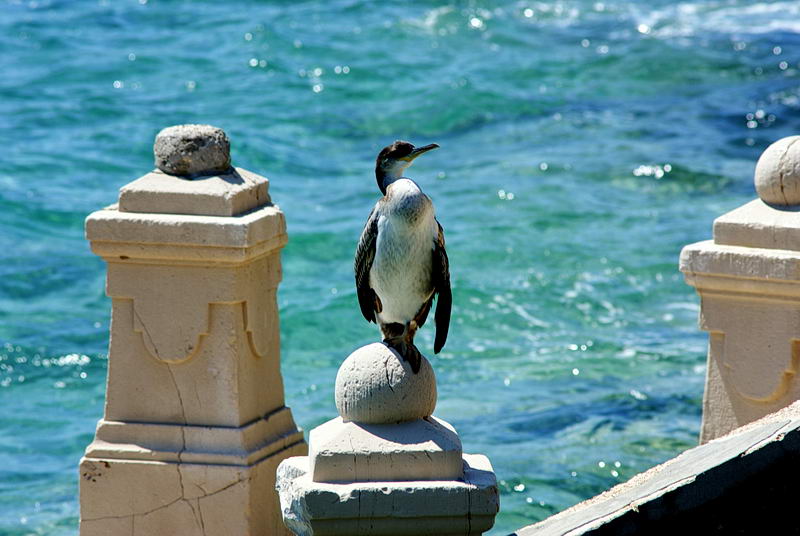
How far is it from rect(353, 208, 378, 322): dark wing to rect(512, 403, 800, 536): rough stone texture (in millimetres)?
1055

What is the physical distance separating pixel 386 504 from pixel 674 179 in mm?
12112

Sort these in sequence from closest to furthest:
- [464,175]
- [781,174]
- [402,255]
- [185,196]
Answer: [402,255] → [185,196] → [781,174] → [464,175]

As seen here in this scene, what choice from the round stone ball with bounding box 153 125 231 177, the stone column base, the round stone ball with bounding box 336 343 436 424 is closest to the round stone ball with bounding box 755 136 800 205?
the round stone ball with bounding box 336 343 436 424

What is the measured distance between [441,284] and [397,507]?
0.85 meters

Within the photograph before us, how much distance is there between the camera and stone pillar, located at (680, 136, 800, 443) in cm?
539

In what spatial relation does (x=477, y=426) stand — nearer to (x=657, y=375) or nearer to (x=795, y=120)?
(x=657, y=375)

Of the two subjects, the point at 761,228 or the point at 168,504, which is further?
the point at 761,228

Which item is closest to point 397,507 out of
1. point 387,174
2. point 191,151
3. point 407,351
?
point 407,351

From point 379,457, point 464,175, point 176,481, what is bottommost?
point 464,175

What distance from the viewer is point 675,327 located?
11125 mm

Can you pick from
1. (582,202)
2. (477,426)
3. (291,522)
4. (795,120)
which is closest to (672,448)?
(477,426)

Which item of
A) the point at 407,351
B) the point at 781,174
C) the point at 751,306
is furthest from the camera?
the point at 751,306

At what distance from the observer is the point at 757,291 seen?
5.45m

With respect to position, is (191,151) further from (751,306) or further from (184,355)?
(751,306)
